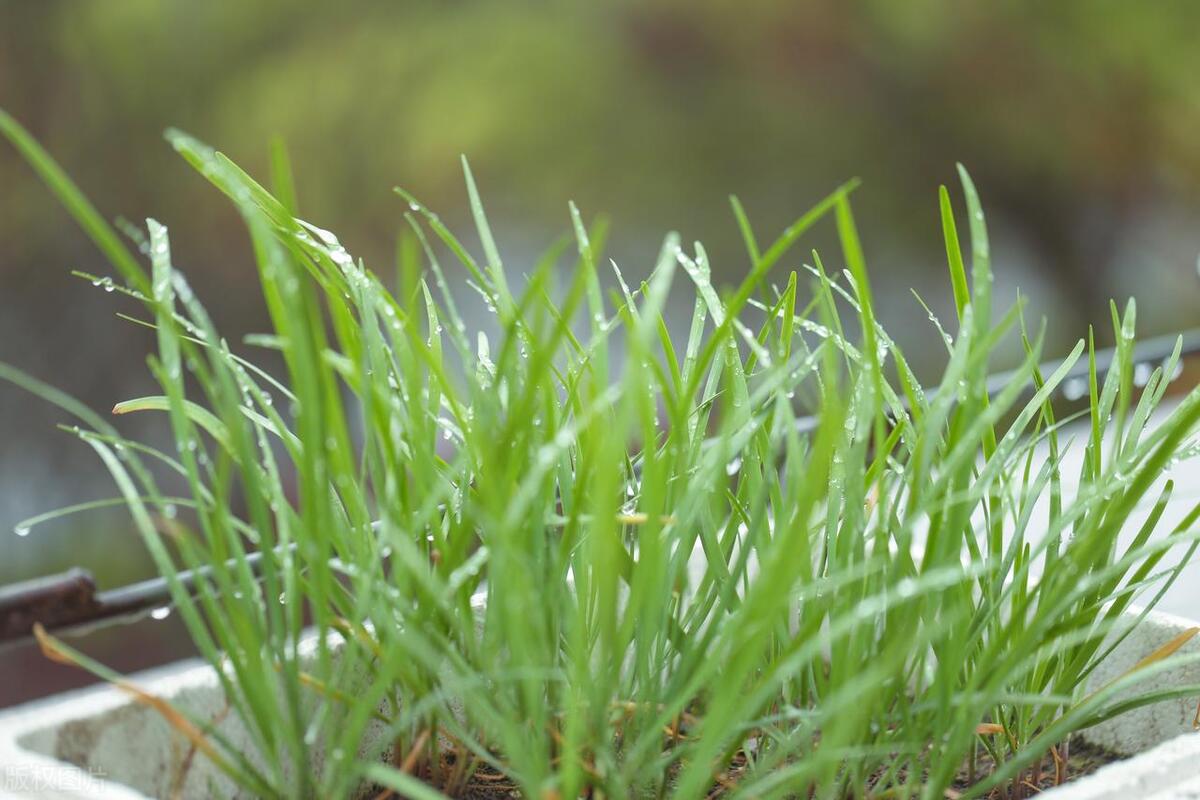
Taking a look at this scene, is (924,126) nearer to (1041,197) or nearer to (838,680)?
(1041,197)

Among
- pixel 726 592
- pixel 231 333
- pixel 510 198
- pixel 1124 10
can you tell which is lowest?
pixel 231 333

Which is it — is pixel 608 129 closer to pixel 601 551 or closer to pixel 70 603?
pixel 70 603

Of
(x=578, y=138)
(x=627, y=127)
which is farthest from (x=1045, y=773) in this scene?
(x=627, y=127)

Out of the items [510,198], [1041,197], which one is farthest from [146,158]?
[1041,197]

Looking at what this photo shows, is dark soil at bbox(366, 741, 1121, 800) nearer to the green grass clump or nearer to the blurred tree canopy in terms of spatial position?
the green grass clump

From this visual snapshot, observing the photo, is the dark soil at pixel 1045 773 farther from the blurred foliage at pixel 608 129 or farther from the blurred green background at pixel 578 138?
the blurred foliage at pixel 608 129
